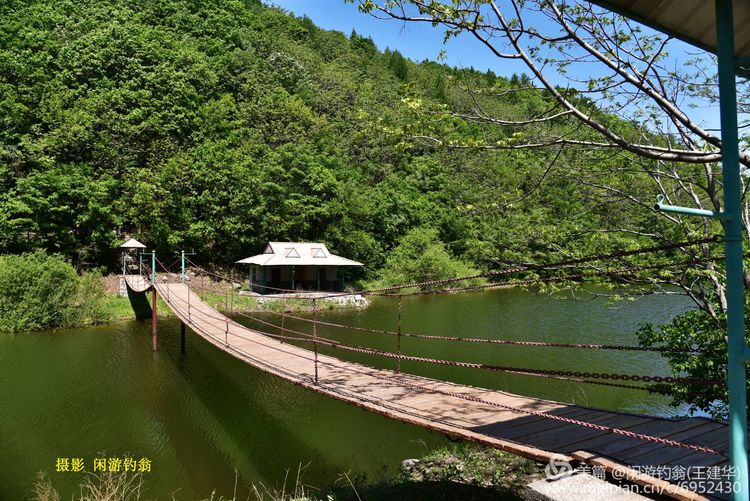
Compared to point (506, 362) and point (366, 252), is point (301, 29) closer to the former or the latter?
point (366, 252)

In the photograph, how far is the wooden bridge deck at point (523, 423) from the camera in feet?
8.07

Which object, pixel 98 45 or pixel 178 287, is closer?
pixel 178 287

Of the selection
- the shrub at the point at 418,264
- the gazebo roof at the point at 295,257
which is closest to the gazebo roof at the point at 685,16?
the gazebo roof at the point at 295,257

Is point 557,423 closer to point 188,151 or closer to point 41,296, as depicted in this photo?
point 41,296

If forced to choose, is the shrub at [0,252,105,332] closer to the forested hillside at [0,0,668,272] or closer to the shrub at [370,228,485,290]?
the forested hillside at [0,0,668,272]

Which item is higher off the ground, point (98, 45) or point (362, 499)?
point (98, 45)

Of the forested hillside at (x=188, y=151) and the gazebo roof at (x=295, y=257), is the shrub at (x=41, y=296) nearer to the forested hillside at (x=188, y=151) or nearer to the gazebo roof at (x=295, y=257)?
the forested hillside at (x=188, y=151)

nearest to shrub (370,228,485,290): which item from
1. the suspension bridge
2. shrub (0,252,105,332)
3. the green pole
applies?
shrub (0,252,105,332)

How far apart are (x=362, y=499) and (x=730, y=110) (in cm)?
370

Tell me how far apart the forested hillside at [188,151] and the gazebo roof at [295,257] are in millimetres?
1873

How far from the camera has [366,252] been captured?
81.7 feet

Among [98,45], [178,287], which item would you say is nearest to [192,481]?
[178,287]

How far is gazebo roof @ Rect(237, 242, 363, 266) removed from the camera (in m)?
19.4

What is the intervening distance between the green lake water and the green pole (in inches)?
167
